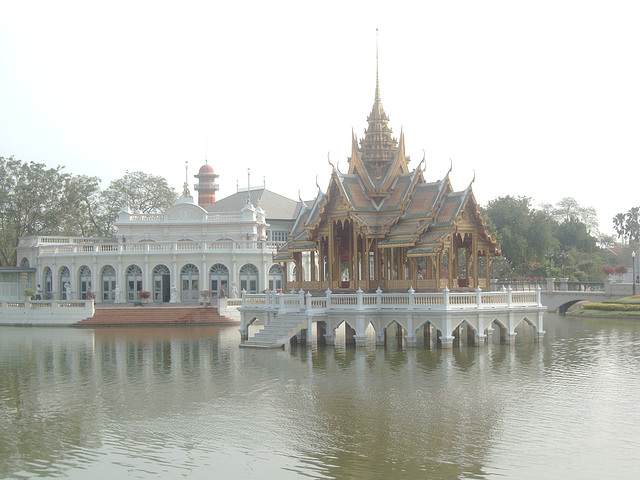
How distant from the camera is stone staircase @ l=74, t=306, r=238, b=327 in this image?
4706 centimetres

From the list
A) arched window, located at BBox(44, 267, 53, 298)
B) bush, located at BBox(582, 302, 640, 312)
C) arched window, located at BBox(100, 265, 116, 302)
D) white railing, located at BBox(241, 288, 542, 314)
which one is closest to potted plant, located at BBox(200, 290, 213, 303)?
arched window, located at BBox(100, 265, 116, 302)

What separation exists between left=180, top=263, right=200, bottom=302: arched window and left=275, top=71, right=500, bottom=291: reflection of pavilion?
21.7 m

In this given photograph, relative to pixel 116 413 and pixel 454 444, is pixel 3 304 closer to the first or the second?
pixel 116 413

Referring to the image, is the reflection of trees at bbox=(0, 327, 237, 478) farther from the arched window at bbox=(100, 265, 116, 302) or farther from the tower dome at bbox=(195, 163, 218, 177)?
the tower dome at bbox=(195, 163, 218, 177)

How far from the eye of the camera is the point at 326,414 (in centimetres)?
1797

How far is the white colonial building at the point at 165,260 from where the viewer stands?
54.6 m

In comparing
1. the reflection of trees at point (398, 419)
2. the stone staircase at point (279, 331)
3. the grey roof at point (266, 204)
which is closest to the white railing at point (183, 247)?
the grey roof at point (266, 204)

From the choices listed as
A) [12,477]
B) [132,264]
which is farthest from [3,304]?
[12,477]

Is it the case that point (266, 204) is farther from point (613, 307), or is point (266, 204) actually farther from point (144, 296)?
point (613, 307)

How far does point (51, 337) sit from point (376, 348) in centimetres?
1820

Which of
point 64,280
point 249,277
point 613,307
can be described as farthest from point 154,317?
point 613,307

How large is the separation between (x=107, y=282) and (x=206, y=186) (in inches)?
886

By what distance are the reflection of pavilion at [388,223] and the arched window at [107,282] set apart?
24.9 m

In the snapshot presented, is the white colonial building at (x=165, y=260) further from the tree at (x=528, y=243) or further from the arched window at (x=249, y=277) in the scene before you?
the tree at (x=528, y=243)
